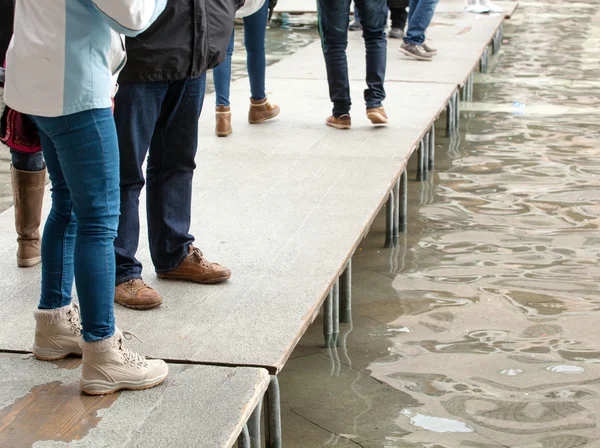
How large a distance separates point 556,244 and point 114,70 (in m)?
3.09

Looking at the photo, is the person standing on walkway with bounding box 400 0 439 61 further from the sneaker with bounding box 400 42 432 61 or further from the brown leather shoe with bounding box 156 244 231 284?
the brown leather shoe with bounding box 156 244 231 284

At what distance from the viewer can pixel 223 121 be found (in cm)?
593

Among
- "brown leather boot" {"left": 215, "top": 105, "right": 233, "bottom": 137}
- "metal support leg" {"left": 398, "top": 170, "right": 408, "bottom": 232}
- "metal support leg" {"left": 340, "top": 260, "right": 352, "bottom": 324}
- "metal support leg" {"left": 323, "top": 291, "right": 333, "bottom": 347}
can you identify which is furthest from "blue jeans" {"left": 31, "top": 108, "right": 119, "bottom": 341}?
"brown leather boot" {"left": 215, "top": 105, "right": 233, "bottom": 137}

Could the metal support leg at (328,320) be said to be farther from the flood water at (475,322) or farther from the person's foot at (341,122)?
the person's foot at (341,122)

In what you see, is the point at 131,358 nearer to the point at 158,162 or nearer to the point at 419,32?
the point at 158,162

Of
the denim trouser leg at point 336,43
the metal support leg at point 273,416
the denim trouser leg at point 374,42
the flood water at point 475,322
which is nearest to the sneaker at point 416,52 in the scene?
the flood water at point 475,322

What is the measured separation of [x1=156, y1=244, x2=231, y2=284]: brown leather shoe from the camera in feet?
11.9

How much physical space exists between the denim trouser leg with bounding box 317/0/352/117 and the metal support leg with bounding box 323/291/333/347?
2.46 m

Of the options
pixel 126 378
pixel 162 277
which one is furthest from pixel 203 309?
pixel 126 378

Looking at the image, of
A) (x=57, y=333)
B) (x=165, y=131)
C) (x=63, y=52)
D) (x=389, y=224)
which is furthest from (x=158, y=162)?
(x=389, y=224)

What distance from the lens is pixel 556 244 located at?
5125 mm

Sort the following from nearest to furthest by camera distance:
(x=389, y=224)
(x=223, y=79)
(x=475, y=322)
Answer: (x=475, y=322), (x=389, y=224), (x=223, y=79)

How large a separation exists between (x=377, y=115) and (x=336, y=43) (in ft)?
1.72

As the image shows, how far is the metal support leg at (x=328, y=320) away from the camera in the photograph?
12.7 ft
